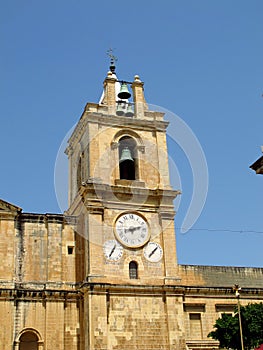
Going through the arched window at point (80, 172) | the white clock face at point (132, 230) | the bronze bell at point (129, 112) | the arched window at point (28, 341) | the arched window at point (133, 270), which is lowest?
the arched window at point (28, 341)

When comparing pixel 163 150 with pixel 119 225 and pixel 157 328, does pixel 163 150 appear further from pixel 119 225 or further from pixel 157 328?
pixel 157 328

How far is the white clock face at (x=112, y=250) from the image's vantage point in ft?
99.9

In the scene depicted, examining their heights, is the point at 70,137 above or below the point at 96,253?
above

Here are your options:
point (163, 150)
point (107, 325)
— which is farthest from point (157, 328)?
point (163, 150)

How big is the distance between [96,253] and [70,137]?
10130mm

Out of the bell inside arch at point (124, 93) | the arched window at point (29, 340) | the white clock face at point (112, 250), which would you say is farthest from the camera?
the bell inside arch at point (124, 93)

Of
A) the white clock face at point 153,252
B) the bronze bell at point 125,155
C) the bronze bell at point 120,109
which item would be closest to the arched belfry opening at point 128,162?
the bronze bell at point 125,155

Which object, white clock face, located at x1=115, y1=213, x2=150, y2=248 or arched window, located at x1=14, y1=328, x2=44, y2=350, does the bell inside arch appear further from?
arched window, located at x1=14, y1=328, x2=44, y2=350

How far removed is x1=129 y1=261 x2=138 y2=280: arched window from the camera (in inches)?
1209

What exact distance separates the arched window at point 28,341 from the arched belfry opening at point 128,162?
10668 mm

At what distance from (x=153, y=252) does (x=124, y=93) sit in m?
10.9

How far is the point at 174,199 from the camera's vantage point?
1302 inches

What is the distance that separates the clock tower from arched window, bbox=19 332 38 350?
2.43 m

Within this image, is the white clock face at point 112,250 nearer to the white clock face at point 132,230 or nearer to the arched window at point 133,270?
the white clock face at point 132,230
